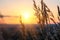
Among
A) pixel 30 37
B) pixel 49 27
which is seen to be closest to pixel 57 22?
pixel 49 27

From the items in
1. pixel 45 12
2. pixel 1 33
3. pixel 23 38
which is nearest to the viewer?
pixel 23 38

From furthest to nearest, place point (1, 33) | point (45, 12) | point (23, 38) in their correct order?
1. point (1, 33)
2. point (45, 12)
3. point (23, 38)

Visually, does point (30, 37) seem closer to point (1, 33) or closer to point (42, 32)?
point (42, 32)

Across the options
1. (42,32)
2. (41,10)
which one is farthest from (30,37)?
(41,10)

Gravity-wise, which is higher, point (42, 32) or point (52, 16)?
point (52, 16)

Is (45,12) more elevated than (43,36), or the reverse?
(45,12)

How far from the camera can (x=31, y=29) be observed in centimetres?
459

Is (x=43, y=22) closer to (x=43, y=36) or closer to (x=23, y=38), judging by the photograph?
(x=43, y=36)

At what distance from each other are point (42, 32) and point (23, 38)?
0.58 m

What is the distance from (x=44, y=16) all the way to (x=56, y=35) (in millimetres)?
399

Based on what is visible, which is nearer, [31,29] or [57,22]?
[57,22]

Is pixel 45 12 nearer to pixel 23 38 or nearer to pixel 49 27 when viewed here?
pixel 49 27

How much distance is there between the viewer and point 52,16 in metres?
4.20

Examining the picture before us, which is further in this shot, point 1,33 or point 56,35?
point 1,33
